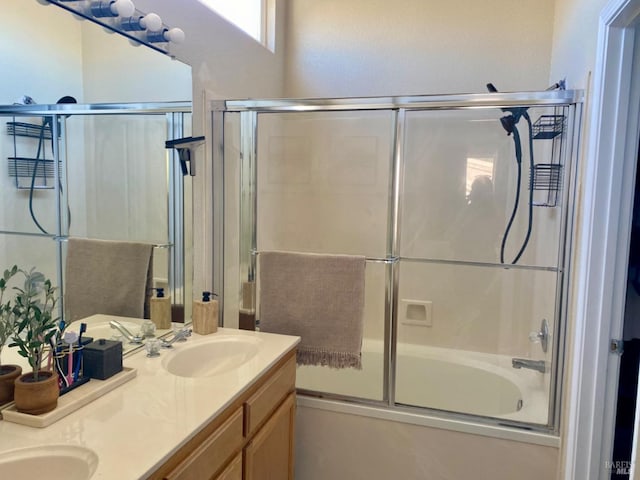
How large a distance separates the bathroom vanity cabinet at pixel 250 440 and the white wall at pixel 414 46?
6.26ft

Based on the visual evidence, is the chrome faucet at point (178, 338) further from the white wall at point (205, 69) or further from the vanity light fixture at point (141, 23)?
the vanity light fixture at point (141, 23)

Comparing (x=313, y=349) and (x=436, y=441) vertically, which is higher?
(x=313, y=349)

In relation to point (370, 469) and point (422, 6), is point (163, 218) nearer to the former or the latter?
point (370, 469)

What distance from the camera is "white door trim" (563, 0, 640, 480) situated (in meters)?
1.51

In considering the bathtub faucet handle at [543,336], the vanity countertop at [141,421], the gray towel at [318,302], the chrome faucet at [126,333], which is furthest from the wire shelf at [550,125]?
the chrome faucet at [126,333]

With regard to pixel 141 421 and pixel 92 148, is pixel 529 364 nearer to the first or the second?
pixel 141 421

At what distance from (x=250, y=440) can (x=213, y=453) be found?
0.27 meters

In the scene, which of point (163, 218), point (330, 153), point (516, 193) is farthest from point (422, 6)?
point (163, 218)

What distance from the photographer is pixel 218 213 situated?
7.64 feet

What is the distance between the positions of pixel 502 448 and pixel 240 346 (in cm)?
119

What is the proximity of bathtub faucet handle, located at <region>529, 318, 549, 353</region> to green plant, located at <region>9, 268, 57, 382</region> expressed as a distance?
7.06ft

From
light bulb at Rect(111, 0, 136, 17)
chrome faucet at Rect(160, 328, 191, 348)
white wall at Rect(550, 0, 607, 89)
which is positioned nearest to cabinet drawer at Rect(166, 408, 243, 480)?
chrome faucet at Rect(160, 328, 191, 348)

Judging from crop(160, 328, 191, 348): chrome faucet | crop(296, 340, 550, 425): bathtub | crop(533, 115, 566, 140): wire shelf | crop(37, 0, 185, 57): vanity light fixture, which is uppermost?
crop(37, 0, 185, 57): vanity light fixture

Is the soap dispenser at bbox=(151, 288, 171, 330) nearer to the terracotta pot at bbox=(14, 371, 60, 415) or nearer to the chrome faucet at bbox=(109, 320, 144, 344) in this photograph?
the chrome faucet at bbox=(109, 320, 144, 344)
